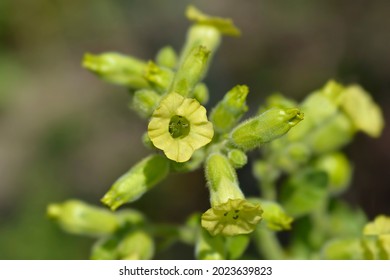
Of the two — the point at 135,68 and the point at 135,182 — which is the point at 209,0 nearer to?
the point at 135,68

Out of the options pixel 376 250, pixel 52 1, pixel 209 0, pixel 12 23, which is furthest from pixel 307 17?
pixel 376 250

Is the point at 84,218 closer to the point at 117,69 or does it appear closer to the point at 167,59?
the point at 117,69

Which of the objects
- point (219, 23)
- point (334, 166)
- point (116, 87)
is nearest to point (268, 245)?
point (334, 166)

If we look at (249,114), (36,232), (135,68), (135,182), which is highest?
(249,114)

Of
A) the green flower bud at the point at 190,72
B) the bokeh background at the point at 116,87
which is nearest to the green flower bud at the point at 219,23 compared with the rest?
the green flower bud at the point at 190,72

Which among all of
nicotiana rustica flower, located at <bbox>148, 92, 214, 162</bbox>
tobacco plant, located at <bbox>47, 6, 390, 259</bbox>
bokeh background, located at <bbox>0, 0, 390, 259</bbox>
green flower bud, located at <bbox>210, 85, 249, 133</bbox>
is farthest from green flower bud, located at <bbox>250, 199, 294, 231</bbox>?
bokeh background, located at <bbox>0, 0, 390, 259</bbox>

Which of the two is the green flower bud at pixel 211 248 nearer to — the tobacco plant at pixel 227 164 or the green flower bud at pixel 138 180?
the tobacco plant at pixel 227 164

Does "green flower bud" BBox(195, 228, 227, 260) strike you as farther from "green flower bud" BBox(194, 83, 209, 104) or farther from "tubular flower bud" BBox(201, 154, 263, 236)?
"green flower bud" BBox(194, 83, 209, 104)
